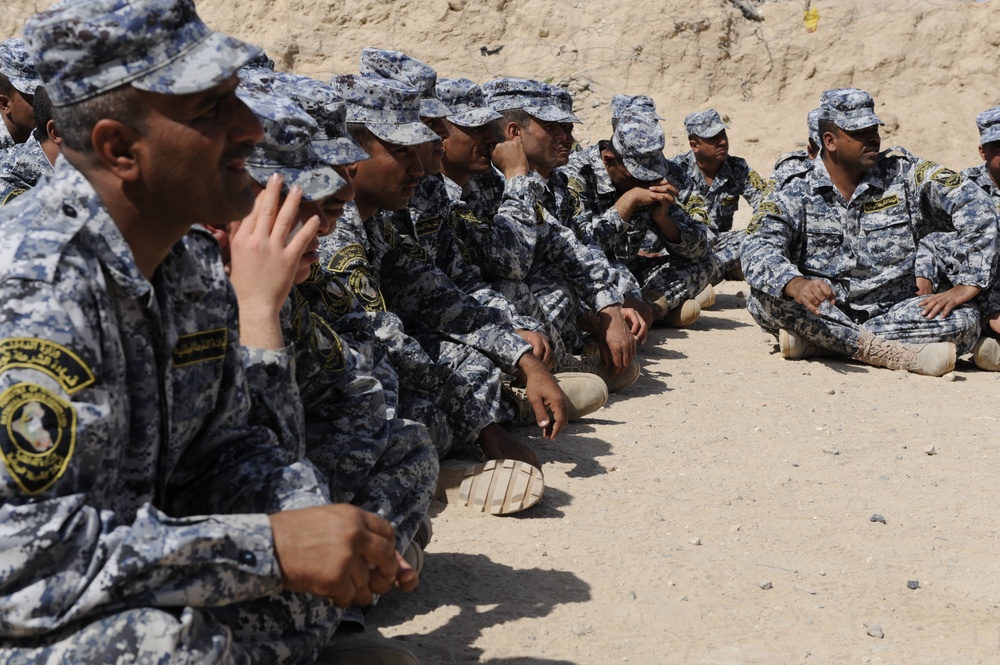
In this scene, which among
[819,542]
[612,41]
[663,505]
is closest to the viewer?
[819,542]

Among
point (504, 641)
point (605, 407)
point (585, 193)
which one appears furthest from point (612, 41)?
point (504, 641)

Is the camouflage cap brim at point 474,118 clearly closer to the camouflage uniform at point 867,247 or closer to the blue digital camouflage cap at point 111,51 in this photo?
the camouflage uniform at point 867,247

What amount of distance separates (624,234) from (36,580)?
5.92 meters

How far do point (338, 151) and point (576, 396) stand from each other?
2281 mm

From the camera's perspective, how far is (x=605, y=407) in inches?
236

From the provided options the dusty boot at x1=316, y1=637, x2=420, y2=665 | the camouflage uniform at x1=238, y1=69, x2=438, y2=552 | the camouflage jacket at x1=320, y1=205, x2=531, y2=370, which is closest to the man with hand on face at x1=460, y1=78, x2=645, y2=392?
the camouflage jacket at x1=320, y1=205, x2=531, y2=370

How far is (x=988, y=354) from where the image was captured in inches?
275

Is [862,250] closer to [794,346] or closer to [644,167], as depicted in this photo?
[794,346]

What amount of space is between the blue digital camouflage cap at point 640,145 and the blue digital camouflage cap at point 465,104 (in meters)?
1.50

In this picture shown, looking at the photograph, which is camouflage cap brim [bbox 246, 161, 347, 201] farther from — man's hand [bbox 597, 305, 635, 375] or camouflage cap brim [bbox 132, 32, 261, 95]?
man's hand [bbox 597, 305, 635, 375]

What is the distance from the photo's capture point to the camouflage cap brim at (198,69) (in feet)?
6.63

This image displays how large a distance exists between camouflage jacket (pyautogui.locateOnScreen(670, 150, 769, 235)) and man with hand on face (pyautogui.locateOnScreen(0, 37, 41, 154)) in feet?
18.9

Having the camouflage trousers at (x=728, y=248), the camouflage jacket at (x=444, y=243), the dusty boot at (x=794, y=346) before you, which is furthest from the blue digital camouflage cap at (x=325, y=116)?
the camouflage trousers at (x=728, y=248)

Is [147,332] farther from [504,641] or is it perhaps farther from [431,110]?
[431,110]
